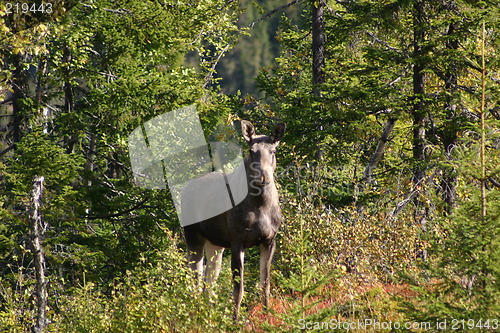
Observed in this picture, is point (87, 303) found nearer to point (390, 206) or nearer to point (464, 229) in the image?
point (464, 229)

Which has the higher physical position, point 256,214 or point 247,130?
point 247,130

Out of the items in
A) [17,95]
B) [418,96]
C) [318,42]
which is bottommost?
[418,96]

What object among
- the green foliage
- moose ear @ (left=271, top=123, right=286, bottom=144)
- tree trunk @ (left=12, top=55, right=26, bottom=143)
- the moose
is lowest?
the green foliage

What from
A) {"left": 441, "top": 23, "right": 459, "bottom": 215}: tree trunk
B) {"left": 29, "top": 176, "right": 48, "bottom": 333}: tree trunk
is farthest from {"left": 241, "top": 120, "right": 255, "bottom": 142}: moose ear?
{"left": 441, "top": 23, "right": 459, "bottom": 215}: tree trunk

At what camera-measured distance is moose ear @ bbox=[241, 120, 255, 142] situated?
9.17 m

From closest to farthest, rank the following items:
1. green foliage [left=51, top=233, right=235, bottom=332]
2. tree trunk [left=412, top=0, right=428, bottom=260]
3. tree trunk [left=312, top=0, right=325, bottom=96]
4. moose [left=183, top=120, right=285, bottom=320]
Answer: green foliage [left=51, top=233, right=235, bottom=332], moose [left=183, top=120, right=285, bottom=320], tree trunk [left=412, top=0, right=428, bottom=260], tree trunk [left=312, top=0, right=325, bottom=96]

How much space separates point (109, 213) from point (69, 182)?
2475 millimetres

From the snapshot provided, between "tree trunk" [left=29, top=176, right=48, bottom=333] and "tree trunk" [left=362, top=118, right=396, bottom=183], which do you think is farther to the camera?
"tree trunk" [left=362, top=118, right=396, bottom=183]

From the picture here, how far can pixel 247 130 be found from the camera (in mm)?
9273

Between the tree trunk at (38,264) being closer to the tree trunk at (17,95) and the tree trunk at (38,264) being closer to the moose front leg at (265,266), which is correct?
the moose front leg at (265,266)

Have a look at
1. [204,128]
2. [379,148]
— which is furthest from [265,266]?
[204,128]

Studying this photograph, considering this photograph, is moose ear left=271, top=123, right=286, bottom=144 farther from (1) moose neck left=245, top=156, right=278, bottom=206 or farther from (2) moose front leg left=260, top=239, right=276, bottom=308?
(2) moose front leg left=260, top=239, right=276, bottom=308

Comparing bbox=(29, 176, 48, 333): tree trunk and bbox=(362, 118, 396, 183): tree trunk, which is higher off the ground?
bbox=(362, 118, 396, 183): tree trunk

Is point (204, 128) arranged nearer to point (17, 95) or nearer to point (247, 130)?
point (17, 95)
